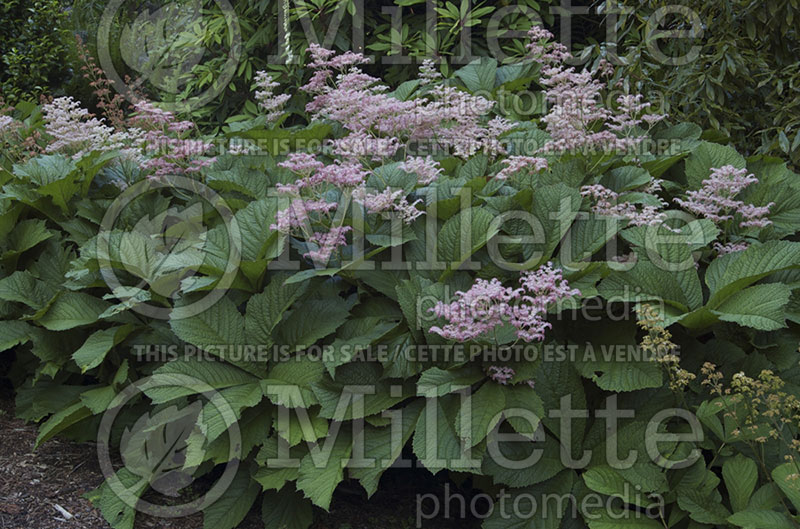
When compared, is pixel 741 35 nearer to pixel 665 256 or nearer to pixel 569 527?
pixel 665 256

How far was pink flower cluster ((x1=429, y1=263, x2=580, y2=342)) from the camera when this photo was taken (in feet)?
6.05

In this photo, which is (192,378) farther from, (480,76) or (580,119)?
(480,76)

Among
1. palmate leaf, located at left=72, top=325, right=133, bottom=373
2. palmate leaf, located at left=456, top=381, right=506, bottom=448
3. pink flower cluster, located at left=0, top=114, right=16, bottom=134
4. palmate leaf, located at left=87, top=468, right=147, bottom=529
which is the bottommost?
palmate leaf, located at left=87, top=468, right=147, bottom=529

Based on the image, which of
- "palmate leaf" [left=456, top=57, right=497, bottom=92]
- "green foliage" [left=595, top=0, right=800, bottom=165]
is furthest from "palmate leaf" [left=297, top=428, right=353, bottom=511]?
"green foliage" [left=595, top=0, right=800, bottom=165]

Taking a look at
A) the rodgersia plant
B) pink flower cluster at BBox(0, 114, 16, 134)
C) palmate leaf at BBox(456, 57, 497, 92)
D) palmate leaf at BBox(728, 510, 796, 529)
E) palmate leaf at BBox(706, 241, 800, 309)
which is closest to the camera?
palmate leaf at BBox(728, 510, 796, 529)

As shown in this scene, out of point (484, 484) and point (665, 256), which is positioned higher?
point (665, 256)

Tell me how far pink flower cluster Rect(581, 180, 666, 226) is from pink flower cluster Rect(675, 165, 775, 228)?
5.6 inches

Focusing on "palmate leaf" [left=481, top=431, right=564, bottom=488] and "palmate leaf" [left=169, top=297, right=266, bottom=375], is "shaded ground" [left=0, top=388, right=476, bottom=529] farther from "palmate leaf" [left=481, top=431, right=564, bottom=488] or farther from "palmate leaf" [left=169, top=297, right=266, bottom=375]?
"palmate leaf" [left=169, top=297, right=266, bottom=375]

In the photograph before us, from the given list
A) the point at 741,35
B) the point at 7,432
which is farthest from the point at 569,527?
the point at 741,35

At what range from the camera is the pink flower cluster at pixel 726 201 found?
2311 mm

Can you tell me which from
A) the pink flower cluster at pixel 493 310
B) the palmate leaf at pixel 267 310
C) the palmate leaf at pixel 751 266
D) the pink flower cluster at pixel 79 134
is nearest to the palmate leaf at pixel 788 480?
the palmate leaf at pixel 751 266

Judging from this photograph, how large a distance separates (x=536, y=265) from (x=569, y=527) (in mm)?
726

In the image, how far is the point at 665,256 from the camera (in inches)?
84.7

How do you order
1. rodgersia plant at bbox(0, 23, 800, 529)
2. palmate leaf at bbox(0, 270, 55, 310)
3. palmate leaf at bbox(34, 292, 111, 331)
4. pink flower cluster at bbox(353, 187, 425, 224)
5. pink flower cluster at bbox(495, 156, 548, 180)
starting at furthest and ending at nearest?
palmate leaf at bbox(0, 270, 55, 310) → palmate leaf at bbox(34, 292, 111, 331) → pink flower cluster at bbox(495, 156, 548, 180) → pink flower cluster at bbox(353, 187, 425, 224) → rodgersia plant at bbox(0, 23, 800, 529)
